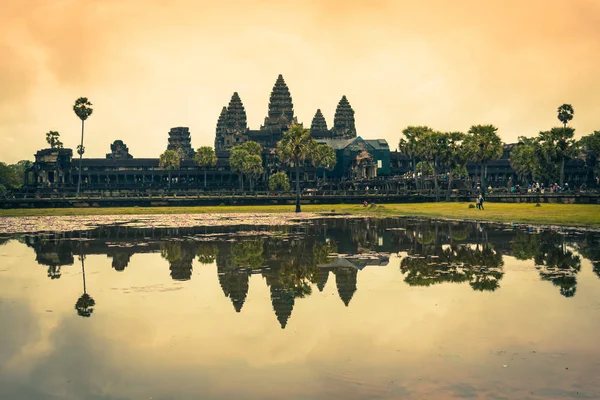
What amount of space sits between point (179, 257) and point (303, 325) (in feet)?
46.9

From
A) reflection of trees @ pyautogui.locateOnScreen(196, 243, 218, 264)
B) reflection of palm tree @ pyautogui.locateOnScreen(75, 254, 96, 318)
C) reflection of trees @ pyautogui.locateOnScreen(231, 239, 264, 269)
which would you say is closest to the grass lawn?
reflection of trees @ pyautogui.locateOnScreen(231, 239, 264, 269)

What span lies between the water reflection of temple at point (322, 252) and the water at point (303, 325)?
0.45 ft

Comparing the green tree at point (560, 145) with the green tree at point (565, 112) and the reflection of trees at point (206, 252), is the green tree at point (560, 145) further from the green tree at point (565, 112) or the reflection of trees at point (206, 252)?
Answer: the reflection of trees at point (206, 252)

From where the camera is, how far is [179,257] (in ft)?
94.9

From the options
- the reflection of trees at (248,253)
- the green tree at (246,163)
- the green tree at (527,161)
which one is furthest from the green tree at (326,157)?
the reflection of trees at (248,253)

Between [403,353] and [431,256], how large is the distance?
15.1 m

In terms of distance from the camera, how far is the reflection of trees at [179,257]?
23922 millimetres

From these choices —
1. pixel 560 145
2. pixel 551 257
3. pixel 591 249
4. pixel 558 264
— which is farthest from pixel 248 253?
pixel 560 145

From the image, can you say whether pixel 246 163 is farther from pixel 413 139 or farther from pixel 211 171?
pixel 413 139

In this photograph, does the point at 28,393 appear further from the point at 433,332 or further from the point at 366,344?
the point at 433,332

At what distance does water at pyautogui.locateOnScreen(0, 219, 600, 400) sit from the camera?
11586mm

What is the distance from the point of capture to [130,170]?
158250mm

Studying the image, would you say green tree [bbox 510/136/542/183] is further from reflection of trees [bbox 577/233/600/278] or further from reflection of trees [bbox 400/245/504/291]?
reflection of trees [bbox 400/245/504/291]

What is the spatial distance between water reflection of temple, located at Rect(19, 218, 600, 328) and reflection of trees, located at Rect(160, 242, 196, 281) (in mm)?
35
